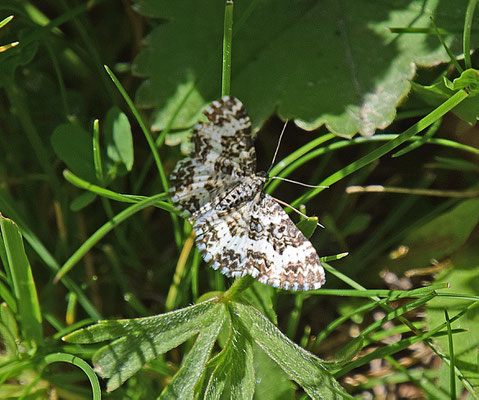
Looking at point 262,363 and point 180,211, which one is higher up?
point 180,211

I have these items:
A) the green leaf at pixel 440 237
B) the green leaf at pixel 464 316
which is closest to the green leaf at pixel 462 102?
the green leaf at pixel 440 237

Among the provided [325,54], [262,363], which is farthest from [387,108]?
[262,363]

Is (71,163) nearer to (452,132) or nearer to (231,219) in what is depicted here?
(231,219)

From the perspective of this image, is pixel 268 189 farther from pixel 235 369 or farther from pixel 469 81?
pixel 469 81

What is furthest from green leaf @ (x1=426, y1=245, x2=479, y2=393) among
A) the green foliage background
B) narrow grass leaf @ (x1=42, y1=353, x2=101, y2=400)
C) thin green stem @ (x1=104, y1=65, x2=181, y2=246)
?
narrow grass leaf @ (x1=42, y1=353, x2=101, y2=400)

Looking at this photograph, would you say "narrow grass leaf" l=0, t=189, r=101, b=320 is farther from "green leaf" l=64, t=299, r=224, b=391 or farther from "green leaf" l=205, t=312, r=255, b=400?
"green leaf" l=205, t=312, r=255, b=400

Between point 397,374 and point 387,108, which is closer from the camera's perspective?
point 387,108
